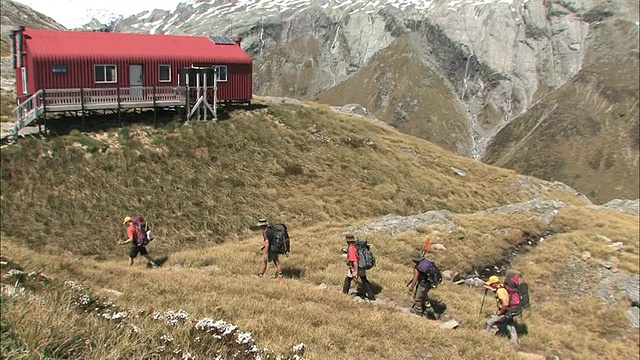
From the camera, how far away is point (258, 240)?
2578 centimetres

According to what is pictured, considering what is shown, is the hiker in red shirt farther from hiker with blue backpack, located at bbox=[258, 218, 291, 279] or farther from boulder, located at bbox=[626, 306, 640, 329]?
boulder, located at bbox=[626, 306, 640, 329]

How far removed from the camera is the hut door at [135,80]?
36.9 metres

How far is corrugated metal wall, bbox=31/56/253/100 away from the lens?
33.3m

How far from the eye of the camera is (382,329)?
1280cm

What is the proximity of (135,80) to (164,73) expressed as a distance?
257 cm

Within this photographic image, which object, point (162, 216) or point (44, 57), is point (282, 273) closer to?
point (162, 216)

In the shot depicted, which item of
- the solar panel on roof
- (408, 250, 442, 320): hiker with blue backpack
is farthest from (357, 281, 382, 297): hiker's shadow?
the solar panel on roof

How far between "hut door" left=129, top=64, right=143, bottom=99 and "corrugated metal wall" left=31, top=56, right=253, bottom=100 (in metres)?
0.34

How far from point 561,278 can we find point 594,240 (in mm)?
6875

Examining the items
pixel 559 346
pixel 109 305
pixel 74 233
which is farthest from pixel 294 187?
pixel 109 305

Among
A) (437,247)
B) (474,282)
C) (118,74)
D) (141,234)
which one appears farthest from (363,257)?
(118,74)

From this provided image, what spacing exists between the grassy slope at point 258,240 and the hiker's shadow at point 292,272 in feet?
0.69

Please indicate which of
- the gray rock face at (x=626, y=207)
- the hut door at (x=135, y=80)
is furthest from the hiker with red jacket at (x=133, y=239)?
the gray rock face at (x=626, y=207)

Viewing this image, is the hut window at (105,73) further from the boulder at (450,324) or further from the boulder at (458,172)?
the boulder at (458,172)
